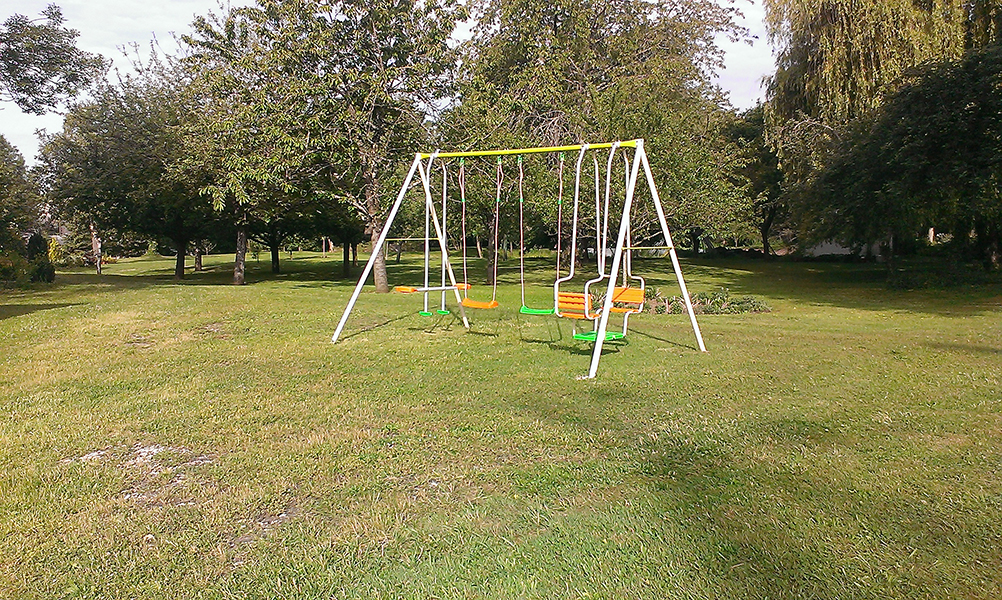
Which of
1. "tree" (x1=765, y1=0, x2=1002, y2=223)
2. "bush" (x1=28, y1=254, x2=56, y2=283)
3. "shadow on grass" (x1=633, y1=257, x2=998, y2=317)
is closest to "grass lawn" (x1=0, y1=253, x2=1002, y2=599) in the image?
"shadow on grass" (x1=633, y1=257, x2=998, y2=317)

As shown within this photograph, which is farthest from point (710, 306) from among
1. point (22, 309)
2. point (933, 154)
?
point (22, 309)

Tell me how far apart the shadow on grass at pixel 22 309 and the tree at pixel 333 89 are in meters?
5.29

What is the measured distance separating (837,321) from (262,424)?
1093cm

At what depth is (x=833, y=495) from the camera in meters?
4.08

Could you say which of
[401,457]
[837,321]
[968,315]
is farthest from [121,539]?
[968,315]

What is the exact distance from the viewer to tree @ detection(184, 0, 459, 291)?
18109 mm

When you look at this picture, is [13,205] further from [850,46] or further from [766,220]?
[766,220]

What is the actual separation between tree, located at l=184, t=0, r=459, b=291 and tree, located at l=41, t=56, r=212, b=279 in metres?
4.99

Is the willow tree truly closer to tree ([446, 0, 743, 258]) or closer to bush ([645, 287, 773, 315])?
tree ([446, 0, 743, 258])

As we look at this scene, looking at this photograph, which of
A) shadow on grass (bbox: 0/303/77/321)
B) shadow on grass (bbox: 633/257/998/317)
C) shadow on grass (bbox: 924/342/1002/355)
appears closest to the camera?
shadow on grass (bbox: 924/342/1002/355)

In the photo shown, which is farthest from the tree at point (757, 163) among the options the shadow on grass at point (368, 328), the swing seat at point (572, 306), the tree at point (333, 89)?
the swing seat at point (572, 306)

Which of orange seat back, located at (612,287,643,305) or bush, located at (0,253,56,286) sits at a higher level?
orange seat back, located at (612,287,643,305)

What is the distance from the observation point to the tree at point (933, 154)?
1633 cm

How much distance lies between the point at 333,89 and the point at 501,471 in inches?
639
